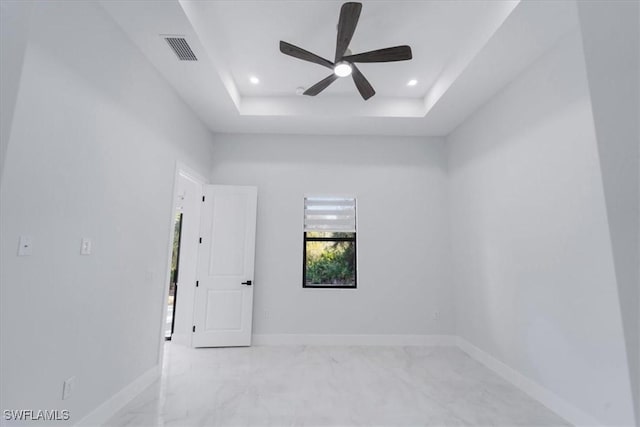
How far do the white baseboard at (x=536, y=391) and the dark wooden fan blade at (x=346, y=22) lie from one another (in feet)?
11.4

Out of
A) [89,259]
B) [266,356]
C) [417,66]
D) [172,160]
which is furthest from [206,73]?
[266,356]

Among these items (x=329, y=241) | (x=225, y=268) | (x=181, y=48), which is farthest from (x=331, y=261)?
(x=181, y=48)

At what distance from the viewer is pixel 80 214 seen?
6.52 ft

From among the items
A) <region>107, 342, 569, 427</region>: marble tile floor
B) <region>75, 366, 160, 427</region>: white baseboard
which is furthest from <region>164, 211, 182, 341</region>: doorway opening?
<region>75, 366, 160, 427</region>: white baseboard

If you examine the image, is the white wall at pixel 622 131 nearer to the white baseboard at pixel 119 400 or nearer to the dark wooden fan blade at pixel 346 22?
the dark wooden fan blade at pixel 346 22

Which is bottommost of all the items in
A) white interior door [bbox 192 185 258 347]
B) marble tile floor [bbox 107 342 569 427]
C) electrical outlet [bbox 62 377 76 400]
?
marble tile floor [bbox 107 342 569 427]

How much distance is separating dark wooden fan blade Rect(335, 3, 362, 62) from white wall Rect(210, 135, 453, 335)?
2.15 m

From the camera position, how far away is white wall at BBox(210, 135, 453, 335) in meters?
4.10

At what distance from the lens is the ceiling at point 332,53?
7.62 ft

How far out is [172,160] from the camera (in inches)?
127

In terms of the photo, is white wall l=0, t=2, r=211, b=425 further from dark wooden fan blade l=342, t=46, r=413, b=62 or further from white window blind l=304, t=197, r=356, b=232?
white window blind l=304, t=197, r=356, b=232

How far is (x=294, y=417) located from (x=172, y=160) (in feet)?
9.46

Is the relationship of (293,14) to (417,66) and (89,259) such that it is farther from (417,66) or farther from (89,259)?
(89,259)

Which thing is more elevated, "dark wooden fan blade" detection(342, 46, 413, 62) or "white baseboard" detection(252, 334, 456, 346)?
"dark wooden fan blade" detection(342, 46, 413, 62)
